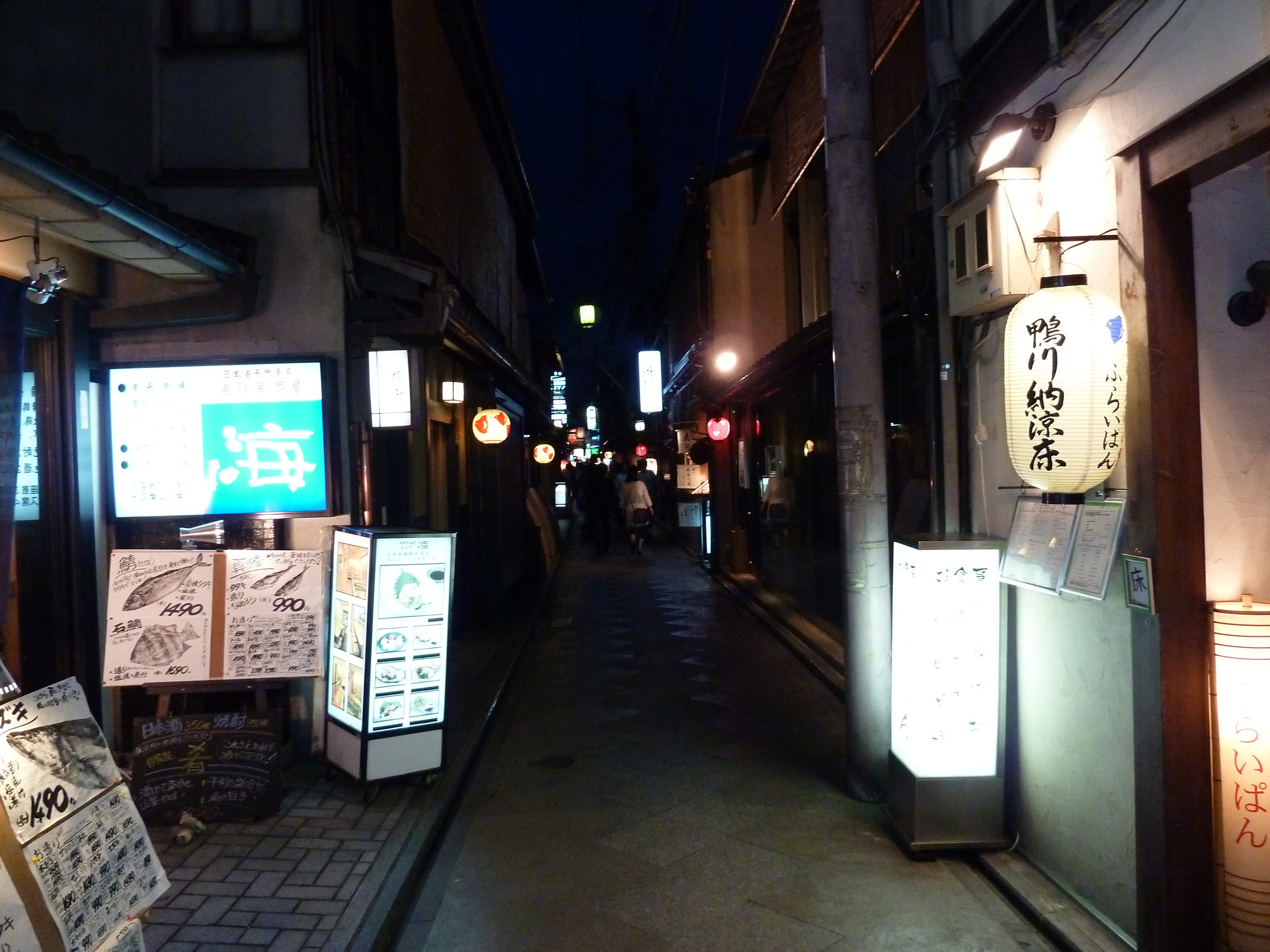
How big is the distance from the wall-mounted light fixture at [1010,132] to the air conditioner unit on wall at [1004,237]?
165 mm

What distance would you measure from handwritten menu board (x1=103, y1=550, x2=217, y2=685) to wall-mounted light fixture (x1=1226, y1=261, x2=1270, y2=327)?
656cm

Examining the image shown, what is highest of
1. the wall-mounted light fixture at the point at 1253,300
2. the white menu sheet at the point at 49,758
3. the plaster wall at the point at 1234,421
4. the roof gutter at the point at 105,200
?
the roof gutter at the point at 105,200

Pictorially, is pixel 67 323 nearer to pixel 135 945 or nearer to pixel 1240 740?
pixel 135 945

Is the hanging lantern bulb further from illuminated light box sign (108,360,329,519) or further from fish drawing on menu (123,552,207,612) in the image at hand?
fish drawing on menu (123,552,207,612)

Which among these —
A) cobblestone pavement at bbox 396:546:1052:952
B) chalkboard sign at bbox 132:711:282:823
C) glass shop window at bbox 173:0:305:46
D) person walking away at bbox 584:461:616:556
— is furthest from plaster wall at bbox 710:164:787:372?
chalkboard sign at bbox 132:711:282:823

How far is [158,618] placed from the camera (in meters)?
6.46

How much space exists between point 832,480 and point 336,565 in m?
6.85

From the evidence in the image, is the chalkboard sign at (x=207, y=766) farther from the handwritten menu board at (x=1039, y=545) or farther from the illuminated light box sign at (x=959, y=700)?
the handwritten menu board at (x=1039, y=545)

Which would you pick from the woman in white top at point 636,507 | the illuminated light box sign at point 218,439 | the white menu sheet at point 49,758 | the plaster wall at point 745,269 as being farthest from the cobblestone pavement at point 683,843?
the woman in white top at point 636,507

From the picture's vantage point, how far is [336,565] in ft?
22.6

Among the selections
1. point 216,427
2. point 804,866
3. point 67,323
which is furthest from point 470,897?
point 67,323

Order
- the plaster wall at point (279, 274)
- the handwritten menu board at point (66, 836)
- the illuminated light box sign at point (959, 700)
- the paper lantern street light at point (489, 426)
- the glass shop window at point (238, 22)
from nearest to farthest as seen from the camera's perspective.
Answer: the handwritten menu board at point (66, 836), the illuminated light box sign at point (959, 700), the plaster wall at point (279, 274), the glass shop window at point (238, 22), the paper lantern street light at point (489, 426)

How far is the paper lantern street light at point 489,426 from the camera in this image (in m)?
13.5

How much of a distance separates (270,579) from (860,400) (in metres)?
4.61
